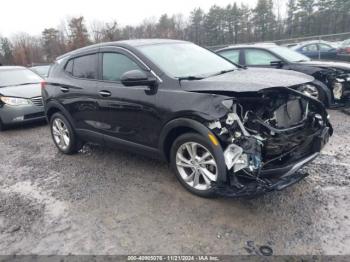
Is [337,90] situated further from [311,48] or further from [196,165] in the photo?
[311,48]

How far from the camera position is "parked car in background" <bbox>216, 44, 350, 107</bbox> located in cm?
671

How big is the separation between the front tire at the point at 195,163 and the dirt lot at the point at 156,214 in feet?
0.51

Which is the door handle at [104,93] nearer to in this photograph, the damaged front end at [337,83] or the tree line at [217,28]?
the damaged front end at [337,83]

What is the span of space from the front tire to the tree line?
1473 inches

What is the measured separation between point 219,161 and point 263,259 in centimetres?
97

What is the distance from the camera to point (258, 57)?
7.77 m

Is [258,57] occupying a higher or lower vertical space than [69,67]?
lower

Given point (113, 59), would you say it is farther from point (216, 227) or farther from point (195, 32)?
point (195, 32)

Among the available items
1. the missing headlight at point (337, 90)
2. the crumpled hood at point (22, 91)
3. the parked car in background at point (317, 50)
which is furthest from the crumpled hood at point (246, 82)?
the parked car in background at point (317, 50)

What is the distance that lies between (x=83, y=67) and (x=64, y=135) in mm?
1354

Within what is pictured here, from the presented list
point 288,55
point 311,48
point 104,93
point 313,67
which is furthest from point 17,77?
point 311,48

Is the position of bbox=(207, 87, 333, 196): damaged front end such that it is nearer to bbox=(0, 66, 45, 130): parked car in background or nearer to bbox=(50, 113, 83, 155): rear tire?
bbox=(50, 113, 83, 155): rear tire

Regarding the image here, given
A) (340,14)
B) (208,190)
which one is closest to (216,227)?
(208,190)

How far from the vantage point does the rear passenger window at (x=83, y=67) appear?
180 inches
